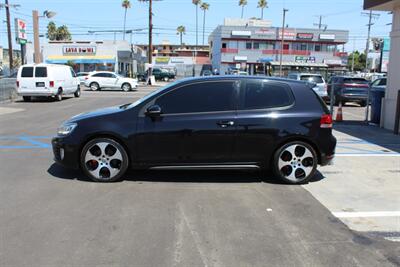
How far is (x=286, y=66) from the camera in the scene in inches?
2144

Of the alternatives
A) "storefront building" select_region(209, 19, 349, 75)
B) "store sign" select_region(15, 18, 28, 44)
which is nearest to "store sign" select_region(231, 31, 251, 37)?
"storefront building" select_region(209, 19, 349, 75)

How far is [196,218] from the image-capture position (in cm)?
496

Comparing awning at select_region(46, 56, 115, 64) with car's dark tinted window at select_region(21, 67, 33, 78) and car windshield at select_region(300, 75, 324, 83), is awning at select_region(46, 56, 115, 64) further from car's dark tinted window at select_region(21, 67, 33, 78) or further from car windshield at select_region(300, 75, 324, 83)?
car windshield at select_region(300, 75, 324, 83)

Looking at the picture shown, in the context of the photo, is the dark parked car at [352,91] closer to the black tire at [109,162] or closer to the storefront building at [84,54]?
the black tire at [109,162]

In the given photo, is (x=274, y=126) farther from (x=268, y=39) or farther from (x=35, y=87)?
(x=268, y=39)

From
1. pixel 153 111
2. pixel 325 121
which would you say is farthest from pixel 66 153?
pixel 325 121

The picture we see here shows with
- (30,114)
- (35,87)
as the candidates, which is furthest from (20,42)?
(30,114)

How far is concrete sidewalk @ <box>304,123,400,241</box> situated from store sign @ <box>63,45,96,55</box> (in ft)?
156

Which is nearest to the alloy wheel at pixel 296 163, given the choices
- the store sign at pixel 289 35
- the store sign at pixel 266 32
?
the store sign at pixel 266 32

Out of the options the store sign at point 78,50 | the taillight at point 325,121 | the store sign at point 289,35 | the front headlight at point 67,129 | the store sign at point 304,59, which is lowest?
the front headlight at point 67,129

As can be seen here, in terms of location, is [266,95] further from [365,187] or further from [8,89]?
[8,89]

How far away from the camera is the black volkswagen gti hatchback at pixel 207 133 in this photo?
634 centimetres

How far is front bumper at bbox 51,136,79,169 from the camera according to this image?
6.43m

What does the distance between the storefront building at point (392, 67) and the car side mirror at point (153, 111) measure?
896 cm
